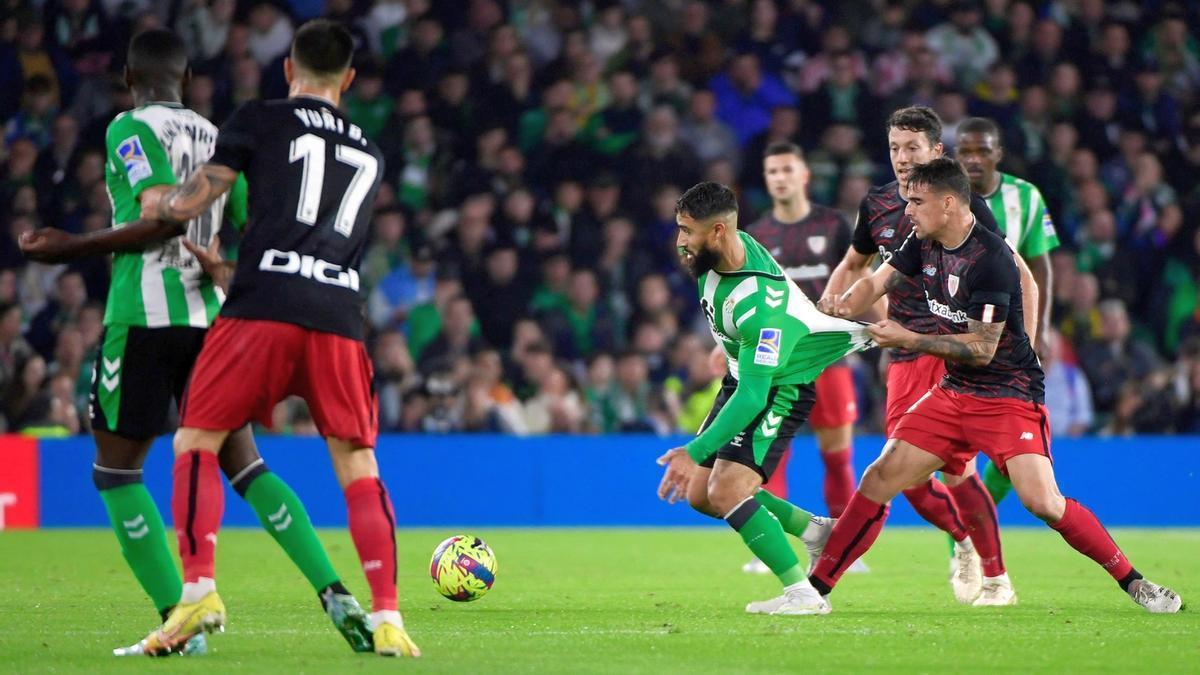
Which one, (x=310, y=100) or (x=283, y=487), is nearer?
(x=310, y=100)

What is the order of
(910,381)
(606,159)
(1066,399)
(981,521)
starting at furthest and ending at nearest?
1. (606,159)
2. (1066,399)
3. (910,381)
4. (981,521)

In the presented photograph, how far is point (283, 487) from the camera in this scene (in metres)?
5.76

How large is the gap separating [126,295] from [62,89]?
10.9m

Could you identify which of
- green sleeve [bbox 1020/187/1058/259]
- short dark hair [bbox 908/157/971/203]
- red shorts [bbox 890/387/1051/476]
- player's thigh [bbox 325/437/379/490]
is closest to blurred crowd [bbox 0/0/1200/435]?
green sleeve [bbox 1020/187/1058/259]

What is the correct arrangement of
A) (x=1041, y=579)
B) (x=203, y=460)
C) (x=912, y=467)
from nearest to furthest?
(x=203, y=460) < (x=912, y=467) < (x=1041, y=579)

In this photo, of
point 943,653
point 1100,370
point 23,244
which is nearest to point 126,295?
point 23,244

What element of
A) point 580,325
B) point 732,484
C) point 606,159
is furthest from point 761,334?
point 606,159

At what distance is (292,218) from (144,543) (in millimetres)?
1310

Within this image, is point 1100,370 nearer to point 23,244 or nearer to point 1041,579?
point 1041,579

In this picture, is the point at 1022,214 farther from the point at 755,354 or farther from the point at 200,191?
the point at 200,191

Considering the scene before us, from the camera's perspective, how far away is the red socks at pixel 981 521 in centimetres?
758

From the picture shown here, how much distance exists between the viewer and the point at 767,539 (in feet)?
22.6

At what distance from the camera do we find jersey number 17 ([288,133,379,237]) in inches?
206

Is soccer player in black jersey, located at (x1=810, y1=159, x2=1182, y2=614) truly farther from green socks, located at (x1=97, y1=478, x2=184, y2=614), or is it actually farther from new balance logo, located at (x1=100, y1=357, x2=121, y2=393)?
new balance logo, located at (x1=100, y1=357, x2=121, y2=393)
